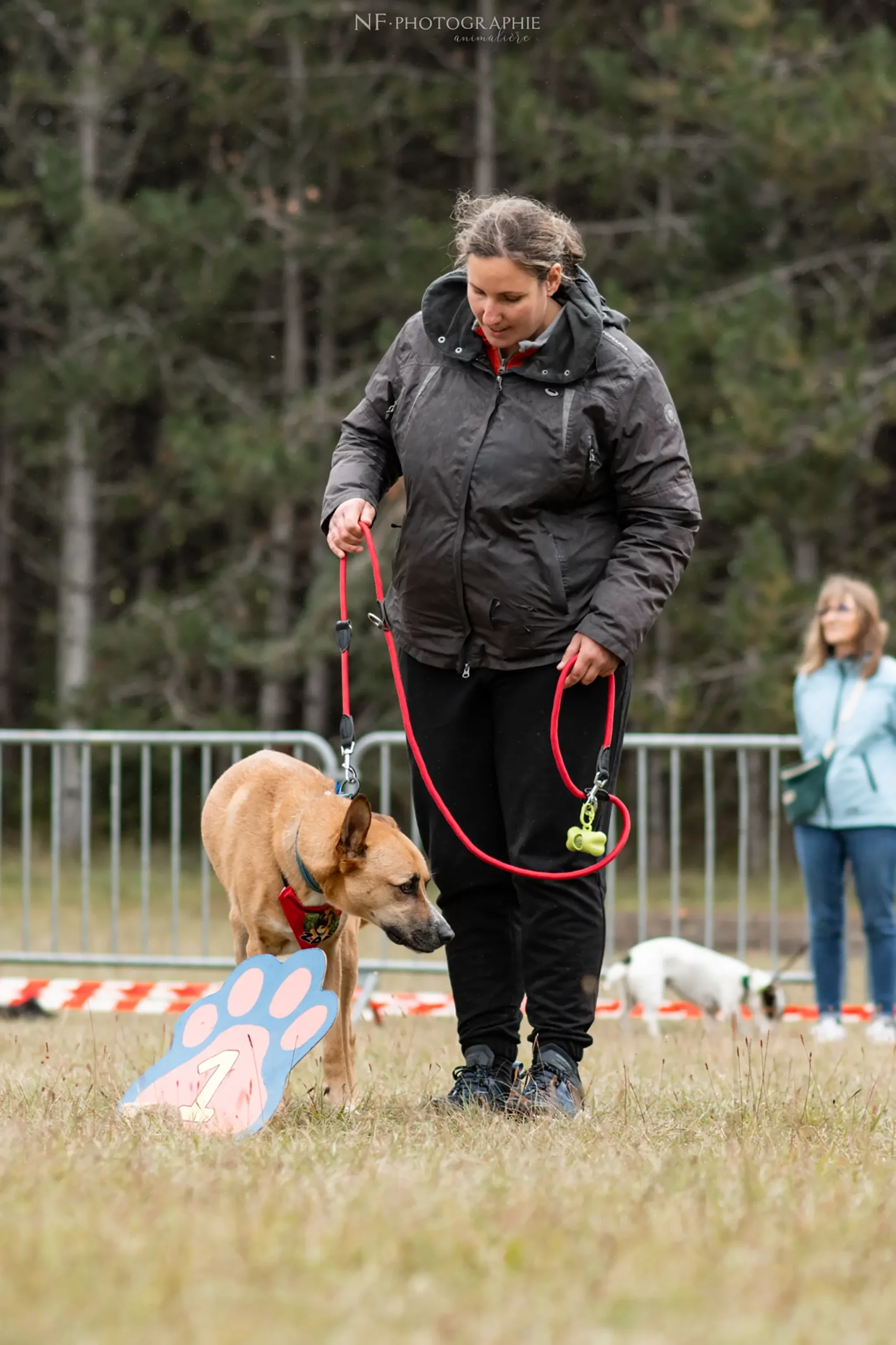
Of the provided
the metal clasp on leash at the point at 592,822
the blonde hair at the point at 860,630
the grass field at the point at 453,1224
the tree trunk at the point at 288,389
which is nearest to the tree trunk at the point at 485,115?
the tree trunk at the point at 288,389

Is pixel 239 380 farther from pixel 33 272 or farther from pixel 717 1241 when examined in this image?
pixel 717 1241

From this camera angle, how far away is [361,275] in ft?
55.1

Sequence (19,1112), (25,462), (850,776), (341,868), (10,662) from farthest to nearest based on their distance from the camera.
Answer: (10,662)
(25,462)
(850,776)
(341,868)
(19,1112)

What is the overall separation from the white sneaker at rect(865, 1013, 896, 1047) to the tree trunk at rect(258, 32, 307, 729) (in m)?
9.43

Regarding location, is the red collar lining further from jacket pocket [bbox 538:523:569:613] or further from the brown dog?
the brown dog

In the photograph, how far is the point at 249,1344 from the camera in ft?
6.18

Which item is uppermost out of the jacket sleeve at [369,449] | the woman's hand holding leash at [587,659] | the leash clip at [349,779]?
the jacket sleeve at [369,449]

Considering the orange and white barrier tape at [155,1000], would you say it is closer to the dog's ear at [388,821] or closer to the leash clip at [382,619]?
the dog's ear at [388,821]

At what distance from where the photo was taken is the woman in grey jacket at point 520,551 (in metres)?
3.69

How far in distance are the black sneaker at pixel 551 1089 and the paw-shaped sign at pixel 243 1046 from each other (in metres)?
0.51

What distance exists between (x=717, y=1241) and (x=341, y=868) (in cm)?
188

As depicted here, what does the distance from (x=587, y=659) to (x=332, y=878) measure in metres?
0.95

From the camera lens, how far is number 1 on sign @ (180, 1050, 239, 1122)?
137 inches

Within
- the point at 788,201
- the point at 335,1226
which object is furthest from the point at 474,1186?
the point at 788,201
